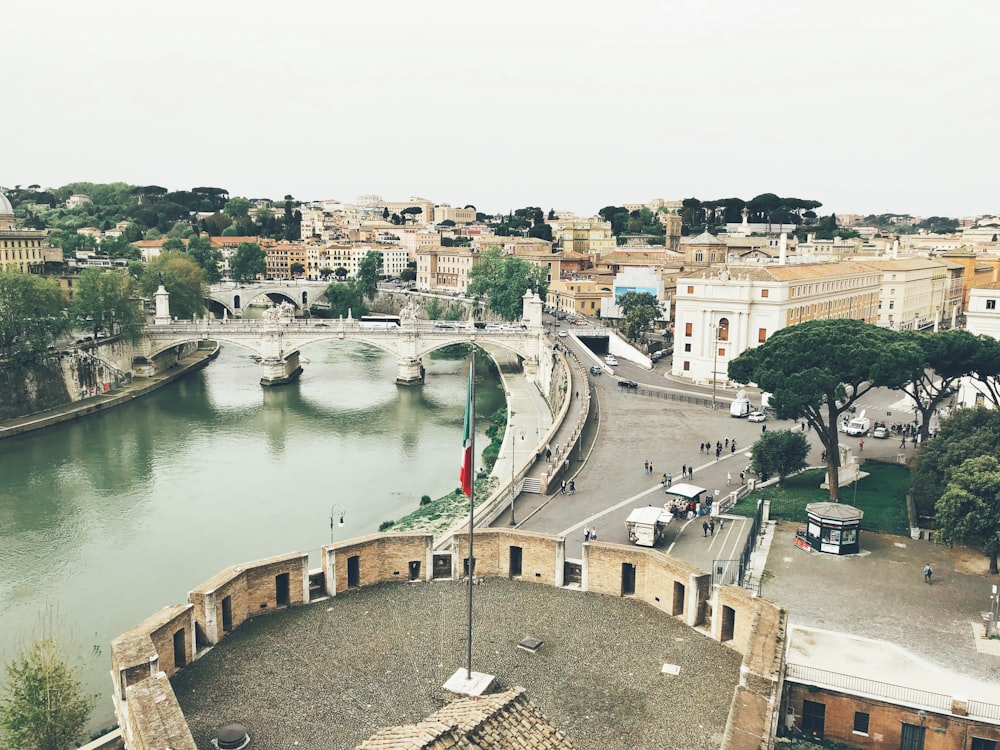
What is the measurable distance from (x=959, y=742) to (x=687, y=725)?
14.8ft

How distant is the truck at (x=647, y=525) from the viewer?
1836 cm

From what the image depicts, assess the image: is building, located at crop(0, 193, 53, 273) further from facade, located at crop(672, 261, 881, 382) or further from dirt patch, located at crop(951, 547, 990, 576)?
dirt patch, located at crop(951, 547, 990, 576)

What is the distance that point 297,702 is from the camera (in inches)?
372

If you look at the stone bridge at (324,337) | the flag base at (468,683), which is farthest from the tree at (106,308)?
the flag base at (468,683)

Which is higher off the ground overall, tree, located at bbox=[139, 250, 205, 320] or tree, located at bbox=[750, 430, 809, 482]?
tree, located at bbox=[139, 250, 205, 320]

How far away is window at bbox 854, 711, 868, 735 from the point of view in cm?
1193

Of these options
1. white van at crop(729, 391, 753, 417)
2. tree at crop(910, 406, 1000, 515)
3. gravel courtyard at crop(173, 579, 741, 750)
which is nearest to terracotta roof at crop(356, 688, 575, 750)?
gravel courtyard at crop(173, 579, 741, 750)

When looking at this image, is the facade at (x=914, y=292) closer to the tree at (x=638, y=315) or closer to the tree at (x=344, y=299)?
the tree at (x=638, y=315)

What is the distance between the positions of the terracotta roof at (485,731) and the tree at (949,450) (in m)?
14.3

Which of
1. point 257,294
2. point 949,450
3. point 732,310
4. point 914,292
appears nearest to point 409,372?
point 732,310

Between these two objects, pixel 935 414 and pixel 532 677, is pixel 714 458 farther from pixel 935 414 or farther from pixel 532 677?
pixel 532 677

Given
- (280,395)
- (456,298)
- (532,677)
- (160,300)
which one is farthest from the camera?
(456,298)

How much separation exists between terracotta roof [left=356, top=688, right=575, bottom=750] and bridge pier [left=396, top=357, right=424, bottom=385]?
125 ft

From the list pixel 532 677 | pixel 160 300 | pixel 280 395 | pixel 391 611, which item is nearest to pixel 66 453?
pixel 280 395
